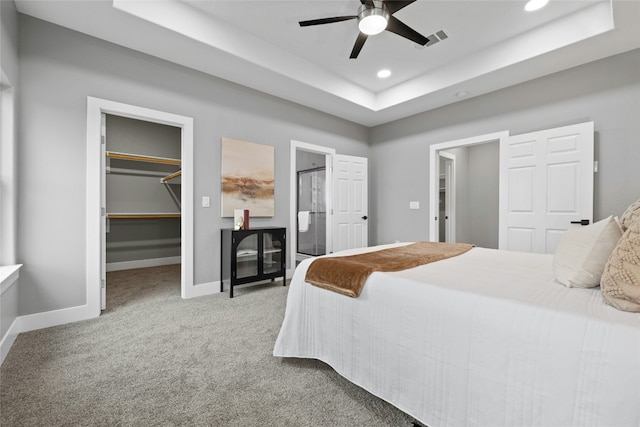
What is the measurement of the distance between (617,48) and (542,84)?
2.22 ft

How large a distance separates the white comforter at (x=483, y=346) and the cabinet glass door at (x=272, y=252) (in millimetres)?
1988

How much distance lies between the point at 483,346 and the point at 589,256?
2.21ft

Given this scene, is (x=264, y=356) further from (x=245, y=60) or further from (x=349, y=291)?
(x=245, y=60)

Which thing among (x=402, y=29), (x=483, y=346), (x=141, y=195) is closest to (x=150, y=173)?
(x=141, y=195)

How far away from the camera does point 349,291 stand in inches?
59.2

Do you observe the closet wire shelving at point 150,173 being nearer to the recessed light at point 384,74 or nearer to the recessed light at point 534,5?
the recessed light at point 384,74

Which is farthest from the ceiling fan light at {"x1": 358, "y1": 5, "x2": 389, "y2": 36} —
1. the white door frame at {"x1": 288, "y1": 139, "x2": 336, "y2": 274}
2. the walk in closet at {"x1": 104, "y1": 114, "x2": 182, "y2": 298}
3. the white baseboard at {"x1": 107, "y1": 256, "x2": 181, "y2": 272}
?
the white baseboard at {"x1": 107, "y1": 256, "x2": 181, "y2": 272}

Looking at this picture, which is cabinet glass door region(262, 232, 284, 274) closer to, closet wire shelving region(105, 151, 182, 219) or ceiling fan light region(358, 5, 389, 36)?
closet wire shelving region(105, 151, 182, 219)

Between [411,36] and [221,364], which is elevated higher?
[411,36]

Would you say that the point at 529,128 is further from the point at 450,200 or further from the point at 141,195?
the point at 141,195

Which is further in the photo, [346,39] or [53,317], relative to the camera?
[346,39]

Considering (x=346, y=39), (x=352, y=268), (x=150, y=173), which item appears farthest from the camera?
(x=150, y=173)

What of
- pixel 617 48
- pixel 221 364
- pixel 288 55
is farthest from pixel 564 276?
pixel 288 55

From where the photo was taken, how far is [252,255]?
3.56 meters
